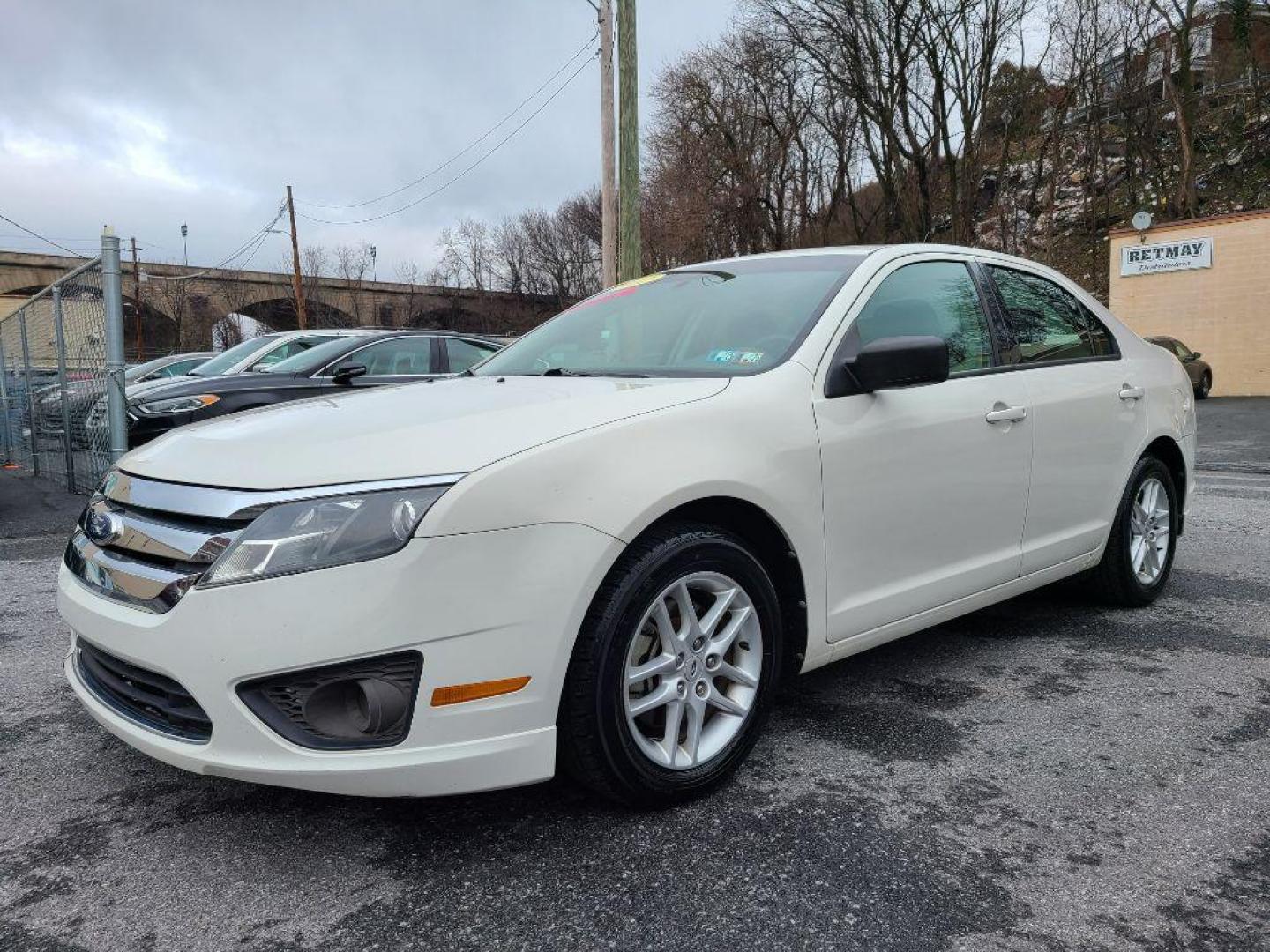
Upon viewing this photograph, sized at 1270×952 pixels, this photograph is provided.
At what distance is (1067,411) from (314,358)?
674 cm

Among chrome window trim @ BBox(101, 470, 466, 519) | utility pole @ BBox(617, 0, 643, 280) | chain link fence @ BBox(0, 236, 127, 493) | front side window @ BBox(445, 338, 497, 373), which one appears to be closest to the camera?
chrome window trim @ BBox(101, 470, 466, 519)

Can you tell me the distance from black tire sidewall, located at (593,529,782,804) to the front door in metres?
0.30

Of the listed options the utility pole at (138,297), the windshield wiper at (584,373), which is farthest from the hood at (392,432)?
the utility pole at (138,297)

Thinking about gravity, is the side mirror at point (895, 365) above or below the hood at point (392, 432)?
above

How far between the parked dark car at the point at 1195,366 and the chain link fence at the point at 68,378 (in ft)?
64.6

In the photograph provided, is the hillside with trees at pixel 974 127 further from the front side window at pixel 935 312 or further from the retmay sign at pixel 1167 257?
the front side window at pixel 935 312

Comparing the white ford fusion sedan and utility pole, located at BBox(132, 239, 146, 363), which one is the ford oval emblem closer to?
the white ford fusion sedan

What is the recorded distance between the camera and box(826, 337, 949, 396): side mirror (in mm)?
2738

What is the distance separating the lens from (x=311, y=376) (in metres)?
8.30

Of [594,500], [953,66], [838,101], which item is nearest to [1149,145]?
[953,66]

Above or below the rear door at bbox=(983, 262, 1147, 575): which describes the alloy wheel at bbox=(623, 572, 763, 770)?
below

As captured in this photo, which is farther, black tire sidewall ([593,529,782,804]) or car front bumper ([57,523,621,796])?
black tire sidewall ([593,529,782,804])

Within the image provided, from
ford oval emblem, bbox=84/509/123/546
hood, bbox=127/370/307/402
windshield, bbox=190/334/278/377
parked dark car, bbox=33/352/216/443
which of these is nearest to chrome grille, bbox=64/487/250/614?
ford oval emblem, bbox=84/509/123/546

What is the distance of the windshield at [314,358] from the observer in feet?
27.6
